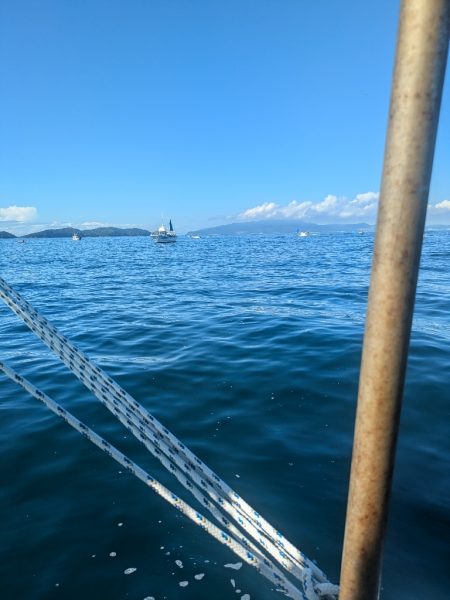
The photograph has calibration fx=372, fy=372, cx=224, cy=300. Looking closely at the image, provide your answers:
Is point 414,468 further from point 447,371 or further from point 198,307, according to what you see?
point 198,307

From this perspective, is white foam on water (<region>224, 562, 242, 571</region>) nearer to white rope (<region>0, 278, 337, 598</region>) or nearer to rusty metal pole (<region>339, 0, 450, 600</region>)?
white rope (<region>0, 278, 337, 598</region>)

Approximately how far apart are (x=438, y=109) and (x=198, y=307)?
51.5 ft

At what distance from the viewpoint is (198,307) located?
16.9 m

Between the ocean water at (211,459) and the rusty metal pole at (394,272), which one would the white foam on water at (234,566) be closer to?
the ocean water at (211,459)

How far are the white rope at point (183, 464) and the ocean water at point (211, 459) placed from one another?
1.16 m

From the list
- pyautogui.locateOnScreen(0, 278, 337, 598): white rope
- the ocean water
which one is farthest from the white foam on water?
pyautogui.locateOnScreen(0, 278, 337, 598): white rope

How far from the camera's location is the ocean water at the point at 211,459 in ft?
12.9

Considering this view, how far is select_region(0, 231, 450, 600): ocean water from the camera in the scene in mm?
3922

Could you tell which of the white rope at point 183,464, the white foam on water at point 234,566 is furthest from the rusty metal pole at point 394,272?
the white foam on water at point 234,566

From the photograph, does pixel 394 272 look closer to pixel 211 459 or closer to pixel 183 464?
pixel 183 464

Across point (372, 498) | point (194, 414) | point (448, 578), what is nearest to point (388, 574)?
point (448, 578)

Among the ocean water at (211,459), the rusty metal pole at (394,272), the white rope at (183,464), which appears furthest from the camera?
the ocean water at (211,459)

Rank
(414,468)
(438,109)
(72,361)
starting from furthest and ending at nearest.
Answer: (414,468) → (72,361) → (438,109)

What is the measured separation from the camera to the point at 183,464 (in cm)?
335
